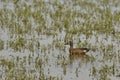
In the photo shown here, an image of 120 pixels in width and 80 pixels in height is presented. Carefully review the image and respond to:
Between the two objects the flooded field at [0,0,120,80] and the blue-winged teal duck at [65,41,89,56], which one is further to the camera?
the blue-winged teal duck at [65,41,89,56]

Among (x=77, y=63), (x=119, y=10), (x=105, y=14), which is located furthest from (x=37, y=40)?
(x=119, y=10)

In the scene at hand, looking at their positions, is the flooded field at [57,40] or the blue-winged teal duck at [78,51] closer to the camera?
the flooded field at [57,40]

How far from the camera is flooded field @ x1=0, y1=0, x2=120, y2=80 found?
10.3 meters

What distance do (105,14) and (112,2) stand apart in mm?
4271

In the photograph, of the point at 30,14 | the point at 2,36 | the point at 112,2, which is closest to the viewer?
the point at 2,36

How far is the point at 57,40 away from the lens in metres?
13.2

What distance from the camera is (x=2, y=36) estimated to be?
1360 centimetres

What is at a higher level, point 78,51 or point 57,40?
point 57,40

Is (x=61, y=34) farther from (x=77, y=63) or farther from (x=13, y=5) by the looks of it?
(x=13, y=5)

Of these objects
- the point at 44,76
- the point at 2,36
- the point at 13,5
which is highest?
the point at 13,5

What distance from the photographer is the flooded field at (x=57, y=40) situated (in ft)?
33.9

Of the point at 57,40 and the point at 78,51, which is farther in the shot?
the point at 57,40

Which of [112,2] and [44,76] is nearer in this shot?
[44,76]

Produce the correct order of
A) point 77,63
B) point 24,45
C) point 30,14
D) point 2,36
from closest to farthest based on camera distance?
point 77,63 → point 24,45 → point 2,36 → point 30,14
